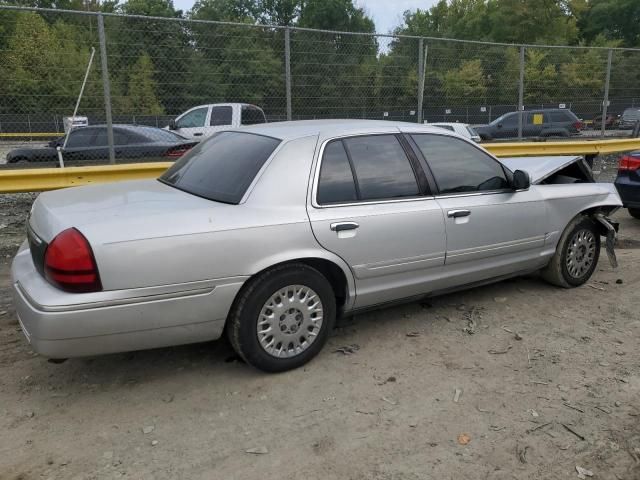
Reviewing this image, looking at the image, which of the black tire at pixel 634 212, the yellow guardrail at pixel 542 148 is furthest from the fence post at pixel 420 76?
the black tire at pixel 634 212

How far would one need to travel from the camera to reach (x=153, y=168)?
717 cm

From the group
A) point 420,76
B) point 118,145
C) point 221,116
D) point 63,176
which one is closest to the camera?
point 63,176

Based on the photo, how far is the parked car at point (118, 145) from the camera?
8.91m

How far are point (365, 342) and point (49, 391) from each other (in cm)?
211

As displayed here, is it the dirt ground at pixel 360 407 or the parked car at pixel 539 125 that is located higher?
the parked car at pixel 539 125

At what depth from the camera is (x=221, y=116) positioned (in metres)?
10.1

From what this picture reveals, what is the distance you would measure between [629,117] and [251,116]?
41.4ft

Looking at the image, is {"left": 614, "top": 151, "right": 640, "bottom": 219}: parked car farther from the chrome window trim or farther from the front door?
the chrome window trim

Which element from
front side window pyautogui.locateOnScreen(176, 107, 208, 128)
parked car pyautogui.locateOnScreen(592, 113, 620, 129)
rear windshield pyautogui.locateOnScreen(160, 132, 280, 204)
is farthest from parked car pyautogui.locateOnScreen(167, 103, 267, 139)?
parked car pyautogui.locateOnScreen(592, 113, 620, 129)

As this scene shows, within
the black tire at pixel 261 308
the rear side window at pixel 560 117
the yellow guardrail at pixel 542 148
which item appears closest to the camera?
the black tire at pixel 261 308

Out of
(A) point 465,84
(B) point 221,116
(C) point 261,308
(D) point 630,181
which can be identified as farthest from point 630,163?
(B) point 221,116

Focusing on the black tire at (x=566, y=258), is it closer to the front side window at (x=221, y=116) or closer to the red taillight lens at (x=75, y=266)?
the red taillight lens at (x=75, y=266)

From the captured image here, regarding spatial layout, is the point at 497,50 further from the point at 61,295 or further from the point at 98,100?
the point at 61,295

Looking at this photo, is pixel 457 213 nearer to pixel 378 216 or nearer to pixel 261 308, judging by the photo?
pixel 378 216
